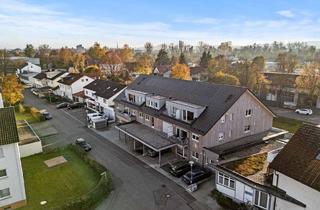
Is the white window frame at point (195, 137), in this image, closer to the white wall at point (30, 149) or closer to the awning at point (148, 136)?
the awning at point (148, 136)

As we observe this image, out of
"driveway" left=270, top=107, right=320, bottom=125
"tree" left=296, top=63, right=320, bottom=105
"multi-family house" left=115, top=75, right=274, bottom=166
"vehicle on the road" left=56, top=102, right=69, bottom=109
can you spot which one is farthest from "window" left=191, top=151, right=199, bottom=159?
"vehicle on the road" left=56, top=102, right=69, bottom=109

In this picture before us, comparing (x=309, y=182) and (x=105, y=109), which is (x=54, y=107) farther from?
(x=309, y=182)

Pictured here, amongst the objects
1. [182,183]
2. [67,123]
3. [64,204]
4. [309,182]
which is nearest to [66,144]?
[67,123]

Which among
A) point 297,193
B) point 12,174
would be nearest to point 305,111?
point 297,193

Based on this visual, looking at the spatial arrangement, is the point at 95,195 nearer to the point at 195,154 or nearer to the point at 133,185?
the point at 133,185

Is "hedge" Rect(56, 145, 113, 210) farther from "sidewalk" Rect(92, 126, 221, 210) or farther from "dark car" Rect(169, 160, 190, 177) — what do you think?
"dark car" Rect(169, 160, 190, 177)

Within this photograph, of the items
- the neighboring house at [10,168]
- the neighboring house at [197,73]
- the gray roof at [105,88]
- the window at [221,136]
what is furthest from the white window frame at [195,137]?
the neighboring house at [197,73]
